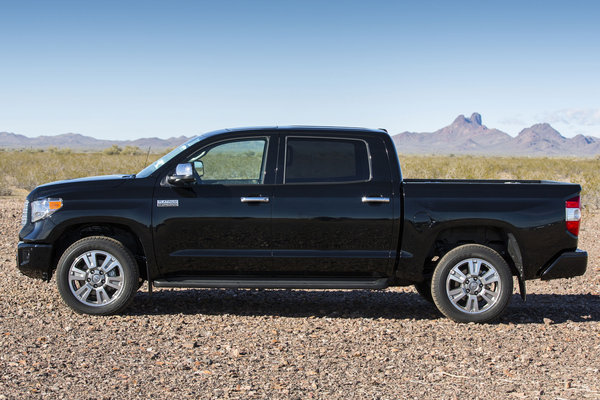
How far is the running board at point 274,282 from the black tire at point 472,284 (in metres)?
0.61

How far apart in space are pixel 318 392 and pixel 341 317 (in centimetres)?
254

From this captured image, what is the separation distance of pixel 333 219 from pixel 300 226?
0.34 metres

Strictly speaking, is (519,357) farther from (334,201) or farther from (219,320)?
(219,320)

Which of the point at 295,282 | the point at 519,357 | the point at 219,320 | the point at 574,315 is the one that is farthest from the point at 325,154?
the point at 574,315

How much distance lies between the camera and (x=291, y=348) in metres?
6.33

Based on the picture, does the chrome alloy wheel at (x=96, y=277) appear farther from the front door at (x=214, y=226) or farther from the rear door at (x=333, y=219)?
the rear door at (x=333, y=219)

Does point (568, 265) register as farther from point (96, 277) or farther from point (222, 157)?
point (96, 277)

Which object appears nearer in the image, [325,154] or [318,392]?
[318,392]

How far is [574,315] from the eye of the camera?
7.98 metres

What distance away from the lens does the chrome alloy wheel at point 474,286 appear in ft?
24.0

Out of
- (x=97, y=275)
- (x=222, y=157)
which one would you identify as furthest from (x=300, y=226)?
(x=97, y=275)

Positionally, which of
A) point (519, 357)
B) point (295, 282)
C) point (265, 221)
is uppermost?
point (265, 221)

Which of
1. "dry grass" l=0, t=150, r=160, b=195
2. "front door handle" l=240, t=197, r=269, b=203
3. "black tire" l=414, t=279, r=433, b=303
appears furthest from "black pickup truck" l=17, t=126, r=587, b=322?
"dry grass" l=0, t=150, r=160, b=195

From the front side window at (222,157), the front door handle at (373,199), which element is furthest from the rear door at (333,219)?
the front side window at (222,157)
